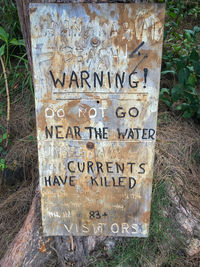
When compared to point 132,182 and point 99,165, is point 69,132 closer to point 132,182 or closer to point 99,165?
point 99,165

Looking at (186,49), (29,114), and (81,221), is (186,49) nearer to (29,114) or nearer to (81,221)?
(29,114)

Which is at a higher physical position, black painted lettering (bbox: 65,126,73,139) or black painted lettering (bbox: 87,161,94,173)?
black painted lettering (bbox: 65,126,73,139)

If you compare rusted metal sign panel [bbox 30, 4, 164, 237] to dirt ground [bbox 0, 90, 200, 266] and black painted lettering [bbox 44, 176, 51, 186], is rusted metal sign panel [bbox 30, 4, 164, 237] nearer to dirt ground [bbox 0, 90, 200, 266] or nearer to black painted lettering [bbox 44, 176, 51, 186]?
black painted lettering [bbox 44, 176, 51, 186]

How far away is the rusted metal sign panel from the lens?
1.29 meters

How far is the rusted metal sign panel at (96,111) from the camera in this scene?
4.24ft

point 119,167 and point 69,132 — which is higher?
point 69,132

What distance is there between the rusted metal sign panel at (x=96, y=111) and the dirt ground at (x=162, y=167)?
0.56 metres

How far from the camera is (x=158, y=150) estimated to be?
90.1 inches

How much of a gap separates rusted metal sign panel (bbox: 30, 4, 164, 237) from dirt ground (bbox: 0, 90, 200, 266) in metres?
0.56

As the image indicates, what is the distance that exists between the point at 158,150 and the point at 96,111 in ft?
3.44

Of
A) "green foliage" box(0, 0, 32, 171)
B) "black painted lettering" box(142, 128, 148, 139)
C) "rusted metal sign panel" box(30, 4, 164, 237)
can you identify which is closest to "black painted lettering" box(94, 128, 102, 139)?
"rusted metal sign panel" box(30, 4, 164, 237)

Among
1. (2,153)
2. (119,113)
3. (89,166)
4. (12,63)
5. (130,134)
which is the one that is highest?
(12,63)

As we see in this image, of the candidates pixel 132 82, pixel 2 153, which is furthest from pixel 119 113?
pixel 2 153

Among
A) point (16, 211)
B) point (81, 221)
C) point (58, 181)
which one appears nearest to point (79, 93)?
point (58, 181)
